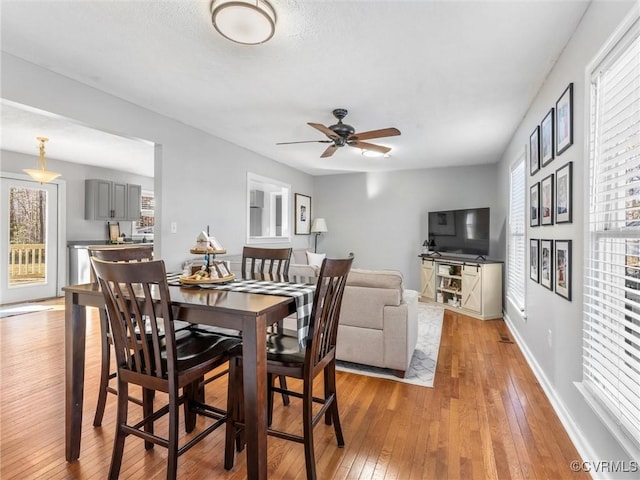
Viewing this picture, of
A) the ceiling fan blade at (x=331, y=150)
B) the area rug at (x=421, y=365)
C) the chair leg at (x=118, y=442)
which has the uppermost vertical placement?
the ceiling fan blade at (x=331, y=150)

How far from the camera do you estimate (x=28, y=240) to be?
18.2ft

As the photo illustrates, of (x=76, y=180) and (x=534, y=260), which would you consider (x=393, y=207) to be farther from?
(x=76, y=180)

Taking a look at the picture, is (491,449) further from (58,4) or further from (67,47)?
(67,47)

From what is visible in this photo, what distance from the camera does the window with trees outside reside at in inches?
54.4

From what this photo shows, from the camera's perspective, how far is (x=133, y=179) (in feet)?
23.4

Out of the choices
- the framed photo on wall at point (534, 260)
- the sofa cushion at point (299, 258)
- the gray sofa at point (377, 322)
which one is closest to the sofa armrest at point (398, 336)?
the gray sofa at point (377, 322)

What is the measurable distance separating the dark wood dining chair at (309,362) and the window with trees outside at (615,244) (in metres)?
1.22

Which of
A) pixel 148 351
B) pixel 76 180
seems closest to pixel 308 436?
pixel 148 351

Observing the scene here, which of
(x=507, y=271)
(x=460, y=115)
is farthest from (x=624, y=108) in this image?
(x=507, y=271)

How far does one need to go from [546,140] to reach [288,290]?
2349 mm

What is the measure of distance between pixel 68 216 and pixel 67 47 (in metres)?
4.71

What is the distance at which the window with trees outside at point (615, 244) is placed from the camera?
1382mm

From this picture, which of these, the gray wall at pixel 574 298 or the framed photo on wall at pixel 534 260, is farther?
the framed photo on wall at pixel 534 260

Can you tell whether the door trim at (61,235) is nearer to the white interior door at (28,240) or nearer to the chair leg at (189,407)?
the white interior door at (28,240)
